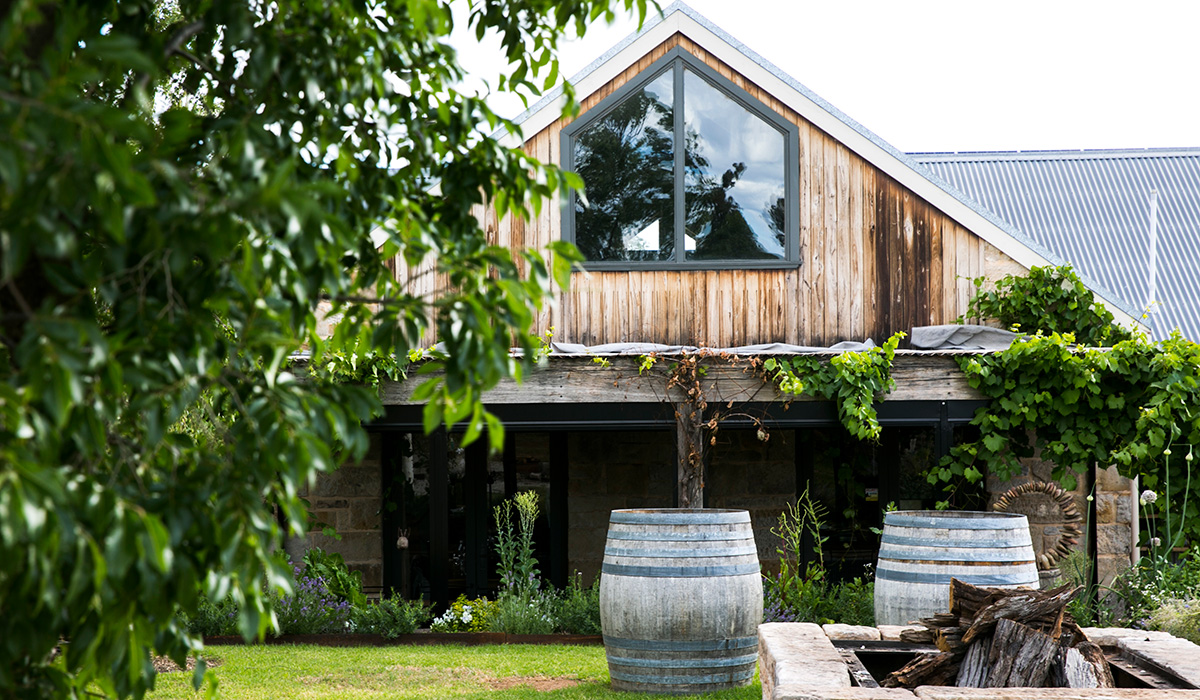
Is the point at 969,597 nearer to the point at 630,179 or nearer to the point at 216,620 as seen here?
the point at 630,179

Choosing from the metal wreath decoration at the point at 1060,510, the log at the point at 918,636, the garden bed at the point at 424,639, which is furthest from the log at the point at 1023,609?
the metal wreath decoration at the point at 1060,510

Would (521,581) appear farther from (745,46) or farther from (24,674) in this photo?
(24,674)

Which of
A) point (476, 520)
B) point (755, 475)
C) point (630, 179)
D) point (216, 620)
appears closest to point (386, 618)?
point (216, 620)

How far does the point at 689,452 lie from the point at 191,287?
6.34 meters

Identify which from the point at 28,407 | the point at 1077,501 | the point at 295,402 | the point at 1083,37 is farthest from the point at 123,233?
the point at 1083,37

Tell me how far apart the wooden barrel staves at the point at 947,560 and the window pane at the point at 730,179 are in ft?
12.6

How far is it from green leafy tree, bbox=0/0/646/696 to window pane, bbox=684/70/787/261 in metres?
6.48

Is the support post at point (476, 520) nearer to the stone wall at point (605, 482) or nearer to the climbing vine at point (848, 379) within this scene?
the stone wall at point (605, 482)

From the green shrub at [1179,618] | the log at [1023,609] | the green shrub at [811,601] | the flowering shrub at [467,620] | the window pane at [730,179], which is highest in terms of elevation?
the window pane at [730,179]

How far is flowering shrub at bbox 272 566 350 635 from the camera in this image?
7734 millimetres

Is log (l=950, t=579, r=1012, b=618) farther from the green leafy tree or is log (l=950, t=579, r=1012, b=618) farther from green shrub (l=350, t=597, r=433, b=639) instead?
green shrub (l=350, t=597, r=433, b=639)

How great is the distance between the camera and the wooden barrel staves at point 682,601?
5367mm

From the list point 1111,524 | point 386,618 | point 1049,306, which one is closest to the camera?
point 386,618

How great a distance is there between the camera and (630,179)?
8695 mm
